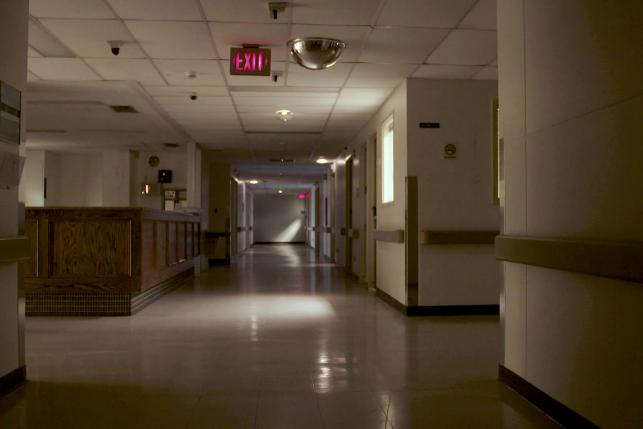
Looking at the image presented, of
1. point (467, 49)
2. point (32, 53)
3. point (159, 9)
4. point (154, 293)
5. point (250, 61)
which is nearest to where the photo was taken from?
point (159, 9)

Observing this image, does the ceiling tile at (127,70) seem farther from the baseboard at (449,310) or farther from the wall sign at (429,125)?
Result: the baseboard at (449,310)

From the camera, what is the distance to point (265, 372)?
344 cm

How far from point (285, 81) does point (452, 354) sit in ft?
11.9

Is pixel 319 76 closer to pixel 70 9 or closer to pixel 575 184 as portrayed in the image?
pixel 70 9

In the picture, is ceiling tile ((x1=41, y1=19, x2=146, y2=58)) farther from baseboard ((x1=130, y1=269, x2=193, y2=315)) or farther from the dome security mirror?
baseboard ((x1=130, y1=269, x2=193, y2=315))

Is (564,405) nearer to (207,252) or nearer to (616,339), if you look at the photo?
(616,339)

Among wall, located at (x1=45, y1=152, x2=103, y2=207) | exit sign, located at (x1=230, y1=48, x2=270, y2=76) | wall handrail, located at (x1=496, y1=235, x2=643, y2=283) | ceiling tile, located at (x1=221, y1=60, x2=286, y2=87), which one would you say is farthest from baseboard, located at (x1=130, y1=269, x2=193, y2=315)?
wall, located at (x1=45, y1=152, x2=103, y2=207)

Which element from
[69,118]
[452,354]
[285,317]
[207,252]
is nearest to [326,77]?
[285,317]

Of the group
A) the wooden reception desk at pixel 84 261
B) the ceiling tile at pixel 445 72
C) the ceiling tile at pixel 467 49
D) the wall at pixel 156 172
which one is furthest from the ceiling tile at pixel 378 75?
the wall at pixel 156 172

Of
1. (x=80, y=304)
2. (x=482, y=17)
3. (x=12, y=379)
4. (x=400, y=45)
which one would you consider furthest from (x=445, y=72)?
(x=12, y=379)

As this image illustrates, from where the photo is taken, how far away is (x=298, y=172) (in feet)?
53.5

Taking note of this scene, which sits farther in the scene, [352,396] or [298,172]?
[298,172]

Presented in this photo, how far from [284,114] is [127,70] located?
2.68 metres

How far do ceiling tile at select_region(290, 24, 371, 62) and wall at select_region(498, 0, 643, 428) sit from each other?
1.48 meters
